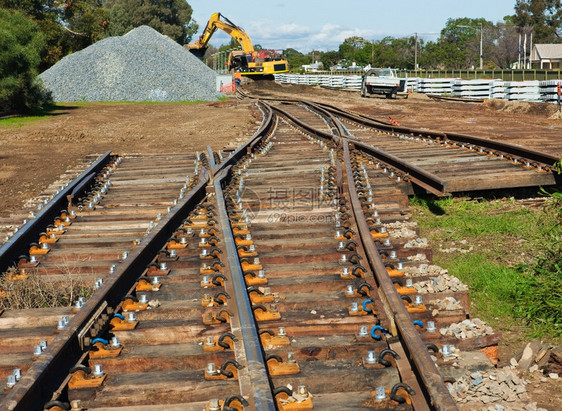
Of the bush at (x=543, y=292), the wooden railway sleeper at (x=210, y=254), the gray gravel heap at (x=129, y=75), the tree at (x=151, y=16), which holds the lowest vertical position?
the bush at (x=543, y=292)

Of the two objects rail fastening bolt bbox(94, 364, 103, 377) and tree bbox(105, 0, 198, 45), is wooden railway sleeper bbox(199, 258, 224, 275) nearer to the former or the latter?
rail fastening bolt bbox(94, 364, 103, 377)

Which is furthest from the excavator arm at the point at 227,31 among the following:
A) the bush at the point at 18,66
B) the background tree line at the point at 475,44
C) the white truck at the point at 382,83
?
the background tree line at the point at 475,44

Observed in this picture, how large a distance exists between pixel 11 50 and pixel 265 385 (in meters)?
29.5

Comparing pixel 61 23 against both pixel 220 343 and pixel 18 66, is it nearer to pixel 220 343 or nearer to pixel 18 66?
pixel 18 66

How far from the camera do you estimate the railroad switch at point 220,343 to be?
3.82 meters

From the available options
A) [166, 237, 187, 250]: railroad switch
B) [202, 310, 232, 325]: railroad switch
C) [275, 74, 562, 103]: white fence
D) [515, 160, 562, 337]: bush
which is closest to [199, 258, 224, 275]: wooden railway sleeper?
[166, 237, 187, 250]: railroad switch

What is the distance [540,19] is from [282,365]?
4356 inches

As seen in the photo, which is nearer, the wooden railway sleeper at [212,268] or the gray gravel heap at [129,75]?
the wooden railway sleeper at [212,268]

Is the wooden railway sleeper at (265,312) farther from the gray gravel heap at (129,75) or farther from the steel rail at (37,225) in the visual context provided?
the gray gravel heap at (129,75)

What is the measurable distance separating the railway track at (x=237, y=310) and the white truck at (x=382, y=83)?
28.9 m

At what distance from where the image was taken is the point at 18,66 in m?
30.0

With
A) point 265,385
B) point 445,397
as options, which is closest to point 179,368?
point 265,385

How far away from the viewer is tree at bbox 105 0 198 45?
103 meters

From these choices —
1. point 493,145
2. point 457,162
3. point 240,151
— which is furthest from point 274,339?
point 493,145
